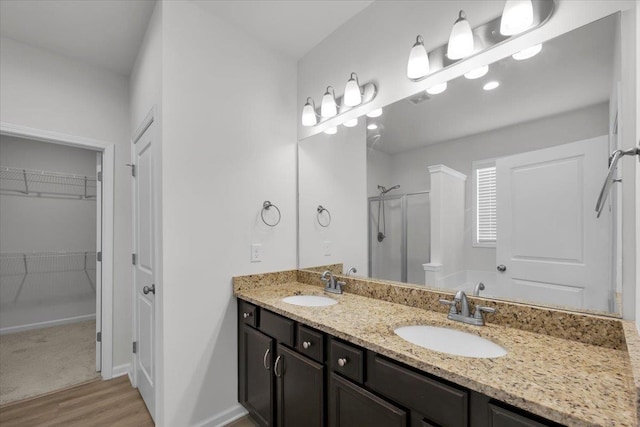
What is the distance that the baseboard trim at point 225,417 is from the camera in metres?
1.86

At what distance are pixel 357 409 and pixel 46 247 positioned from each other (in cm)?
465

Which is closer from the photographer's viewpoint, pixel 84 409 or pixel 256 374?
pixel 256 374

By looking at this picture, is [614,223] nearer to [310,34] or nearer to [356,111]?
[356,111]

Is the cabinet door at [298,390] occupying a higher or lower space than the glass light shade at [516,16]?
lower

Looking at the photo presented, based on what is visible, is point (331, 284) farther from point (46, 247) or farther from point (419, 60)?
point (46, 247)

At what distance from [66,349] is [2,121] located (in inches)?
91.7

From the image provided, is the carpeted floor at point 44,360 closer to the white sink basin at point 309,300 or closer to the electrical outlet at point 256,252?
the electrical outlet at point 256,252

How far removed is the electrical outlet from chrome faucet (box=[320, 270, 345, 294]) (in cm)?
49

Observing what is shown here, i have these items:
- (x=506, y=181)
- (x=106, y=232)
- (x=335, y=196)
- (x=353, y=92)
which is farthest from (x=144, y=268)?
(x=506, y=181)

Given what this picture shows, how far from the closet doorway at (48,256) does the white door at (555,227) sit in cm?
302

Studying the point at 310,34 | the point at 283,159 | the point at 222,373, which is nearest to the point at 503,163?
the point at 283,159

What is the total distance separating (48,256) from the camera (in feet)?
12.7

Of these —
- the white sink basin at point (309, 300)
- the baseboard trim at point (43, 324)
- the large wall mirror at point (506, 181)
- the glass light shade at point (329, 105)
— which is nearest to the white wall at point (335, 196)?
the large wall mirror at point (506, 181)

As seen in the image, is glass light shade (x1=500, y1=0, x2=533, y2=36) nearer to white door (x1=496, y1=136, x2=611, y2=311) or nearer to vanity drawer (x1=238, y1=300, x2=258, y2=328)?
white door (x1=496, y1=136, x2=611, y2=311)
